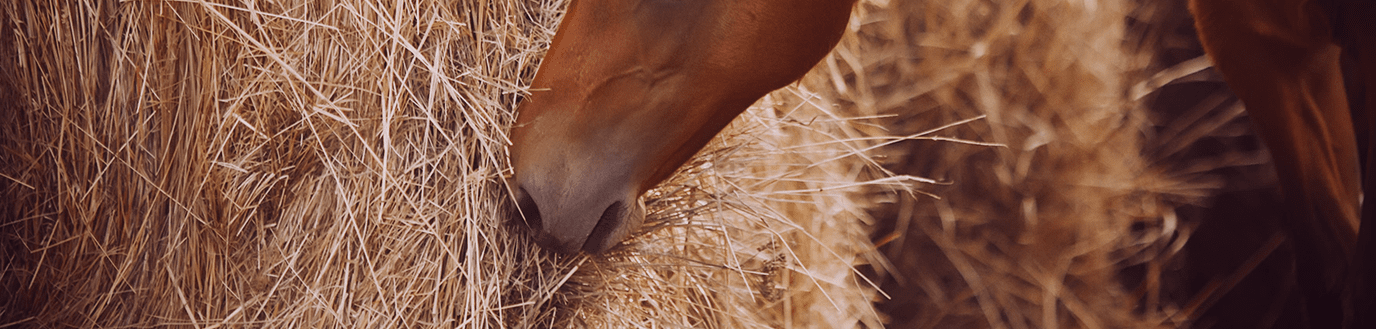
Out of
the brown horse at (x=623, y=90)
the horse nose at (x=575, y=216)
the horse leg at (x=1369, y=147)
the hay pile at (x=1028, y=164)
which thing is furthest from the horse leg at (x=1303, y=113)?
the horse nose at (x=575, y=216)

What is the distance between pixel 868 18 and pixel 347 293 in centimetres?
71

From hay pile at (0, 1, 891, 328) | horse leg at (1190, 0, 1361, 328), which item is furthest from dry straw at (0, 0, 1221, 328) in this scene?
horse leg at (1190, 0, 1361, 328)

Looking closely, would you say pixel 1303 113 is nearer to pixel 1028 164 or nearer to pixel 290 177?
pixel 1028 164

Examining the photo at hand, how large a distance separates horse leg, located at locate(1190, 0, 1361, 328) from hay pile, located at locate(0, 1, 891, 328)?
23.3 inches

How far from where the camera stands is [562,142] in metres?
0.56

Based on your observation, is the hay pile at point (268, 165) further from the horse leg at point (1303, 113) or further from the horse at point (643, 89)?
the horse leg at point (1303, 113)

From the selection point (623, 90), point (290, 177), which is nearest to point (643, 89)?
point (623, 90)

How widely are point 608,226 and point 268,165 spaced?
25cm

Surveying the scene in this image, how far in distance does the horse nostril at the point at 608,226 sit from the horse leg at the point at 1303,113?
0.55 m

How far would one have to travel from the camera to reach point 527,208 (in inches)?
22.5

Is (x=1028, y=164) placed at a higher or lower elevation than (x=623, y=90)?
lower

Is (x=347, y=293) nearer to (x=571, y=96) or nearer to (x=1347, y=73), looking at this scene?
(x=571, y=96)

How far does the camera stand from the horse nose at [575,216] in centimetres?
56

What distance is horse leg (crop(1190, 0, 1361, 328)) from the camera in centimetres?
70
